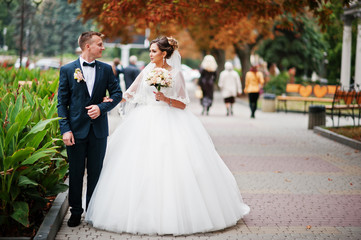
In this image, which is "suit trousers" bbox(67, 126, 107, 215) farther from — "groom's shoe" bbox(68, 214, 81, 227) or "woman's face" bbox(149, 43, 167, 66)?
"woman's face" bbox(149, 43, 167, 66)

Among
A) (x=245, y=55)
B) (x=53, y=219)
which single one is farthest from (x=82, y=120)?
(x=245, y=55)

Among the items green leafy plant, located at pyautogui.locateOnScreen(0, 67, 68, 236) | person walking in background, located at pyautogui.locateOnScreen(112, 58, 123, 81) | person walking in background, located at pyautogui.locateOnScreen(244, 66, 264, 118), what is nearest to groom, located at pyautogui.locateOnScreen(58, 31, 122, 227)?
green leafy plant, located at pyautogui.locateOnScreen(0, 67, 68, 236)

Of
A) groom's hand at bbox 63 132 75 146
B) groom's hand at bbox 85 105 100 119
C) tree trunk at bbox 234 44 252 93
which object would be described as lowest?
groom's hand at bbox 63 132 75 146

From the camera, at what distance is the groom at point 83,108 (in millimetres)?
5531

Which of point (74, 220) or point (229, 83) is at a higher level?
point (229, 83)

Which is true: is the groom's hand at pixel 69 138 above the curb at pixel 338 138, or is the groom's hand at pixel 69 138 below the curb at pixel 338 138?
above

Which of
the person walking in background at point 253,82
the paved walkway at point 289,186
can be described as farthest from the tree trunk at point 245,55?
the paved walkway at point 289,186

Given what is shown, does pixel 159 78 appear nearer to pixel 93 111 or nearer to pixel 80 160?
pixel 93 111

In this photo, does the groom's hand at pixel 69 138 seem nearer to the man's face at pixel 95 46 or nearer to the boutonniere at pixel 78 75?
the boutonniere at pixel 78 75

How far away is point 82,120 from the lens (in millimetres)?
5578

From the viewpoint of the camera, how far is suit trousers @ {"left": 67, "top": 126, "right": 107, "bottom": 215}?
566cm

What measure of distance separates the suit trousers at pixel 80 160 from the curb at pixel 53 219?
20cm

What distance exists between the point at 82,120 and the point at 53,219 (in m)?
1.07

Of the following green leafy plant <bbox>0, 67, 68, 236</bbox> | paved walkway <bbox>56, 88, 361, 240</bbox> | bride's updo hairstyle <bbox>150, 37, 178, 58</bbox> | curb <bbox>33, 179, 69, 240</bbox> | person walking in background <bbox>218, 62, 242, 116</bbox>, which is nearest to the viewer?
green leafy plant <bbox>0, 67, 68, 236</bbox>
